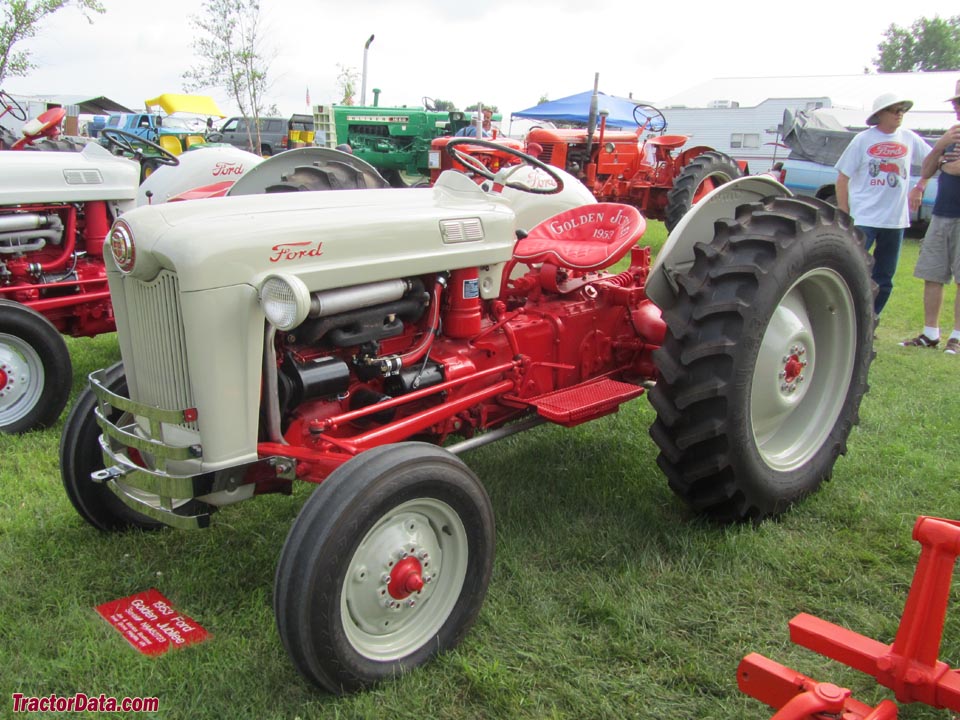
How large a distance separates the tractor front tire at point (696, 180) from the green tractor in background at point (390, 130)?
581 cm

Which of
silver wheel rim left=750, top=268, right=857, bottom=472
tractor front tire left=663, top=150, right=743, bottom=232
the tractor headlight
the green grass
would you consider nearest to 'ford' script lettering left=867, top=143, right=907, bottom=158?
the green grass

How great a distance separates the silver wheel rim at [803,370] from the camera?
305 centimetres

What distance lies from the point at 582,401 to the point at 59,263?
3418 mm

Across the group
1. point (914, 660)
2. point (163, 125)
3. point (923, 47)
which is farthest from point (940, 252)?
point (923, 47)

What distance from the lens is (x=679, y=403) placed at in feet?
9.16

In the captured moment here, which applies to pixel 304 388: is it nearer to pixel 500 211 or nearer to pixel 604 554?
pixel 500 211

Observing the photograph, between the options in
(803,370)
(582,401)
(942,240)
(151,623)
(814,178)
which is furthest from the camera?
(814,178)

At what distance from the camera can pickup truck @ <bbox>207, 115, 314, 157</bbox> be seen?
20.5 metres

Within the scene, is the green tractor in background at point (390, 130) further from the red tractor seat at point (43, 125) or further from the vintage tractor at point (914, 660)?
the vintage tractor at point (914, 660)

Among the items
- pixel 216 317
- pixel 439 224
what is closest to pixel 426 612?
pixel 216 317

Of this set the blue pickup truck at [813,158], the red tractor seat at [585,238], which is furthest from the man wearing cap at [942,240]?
the blue pickup truck at [813,158]

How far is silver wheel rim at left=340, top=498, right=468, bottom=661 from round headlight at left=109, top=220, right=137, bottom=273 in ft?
3.36

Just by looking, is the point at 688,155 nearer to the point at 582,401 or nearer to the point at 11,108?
the point at 11,108

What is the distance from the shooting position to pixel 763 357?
3.01 metres
